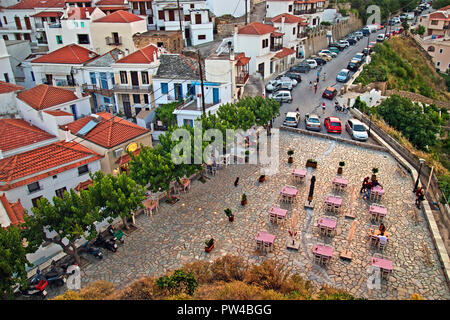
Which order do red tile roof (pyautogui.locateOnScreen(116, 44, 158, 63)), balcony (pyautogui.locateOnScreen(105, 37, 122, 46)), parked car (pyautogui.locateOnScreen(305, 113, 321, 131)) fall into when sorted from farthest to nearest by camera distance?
1. balcony (pyautogui.locateOnScreen(105, 37, 122, 46))
2. red tile roof (pyautogui.locateOnScreen(116, 44, 158, 63))
3. parked car (pyautogui.locateOnScreen(305, 113, 321, 131))

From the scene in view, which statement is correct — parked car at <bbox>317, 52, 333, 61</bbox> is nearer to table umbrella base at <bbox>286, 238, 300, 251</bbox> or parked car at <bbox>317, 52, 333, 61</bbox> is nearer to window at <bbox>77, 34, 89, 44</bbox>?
window at <bbox>77, 34, 89, 44</bbox>

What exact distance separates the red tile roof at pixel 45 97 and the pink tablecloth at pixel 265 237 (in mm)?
23664

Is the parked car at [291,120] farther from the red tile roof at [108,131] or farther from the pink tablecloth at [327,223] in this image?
the pink tablecloth at [327,223]

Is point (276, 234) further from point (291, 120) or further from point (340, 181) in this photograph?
point (291, 120)

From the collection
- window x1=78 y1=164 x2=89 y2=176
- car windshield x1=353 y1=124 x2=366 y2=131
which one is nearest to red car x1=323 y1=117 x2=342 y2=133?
car windshield x1=353 y1=124 x2=366 y2=131

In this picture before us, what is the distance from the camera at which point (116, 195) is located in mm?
18328

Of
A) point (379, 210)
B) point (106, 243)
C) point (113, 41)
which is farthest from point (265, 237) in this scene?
point (113, 41)

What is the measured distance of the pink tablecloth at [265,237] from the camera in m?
17.7

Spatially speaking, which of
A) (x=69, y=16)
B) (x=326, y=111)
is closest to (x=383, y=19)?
(x=326, y=111)

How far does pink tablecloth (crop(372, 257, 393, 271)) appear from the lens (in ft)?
52.0

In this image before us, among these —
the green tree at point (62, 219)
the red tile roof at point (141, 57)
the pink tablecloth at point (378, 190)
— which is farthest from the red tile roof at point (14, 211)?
the red tile roof at point (141, 57)

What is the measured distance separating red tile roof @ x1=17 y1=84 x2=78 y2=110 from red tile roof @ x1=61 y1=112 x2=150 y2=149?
188 inches

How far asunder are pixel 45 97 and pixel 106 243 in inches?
798
